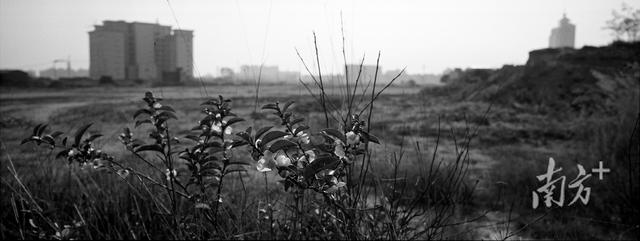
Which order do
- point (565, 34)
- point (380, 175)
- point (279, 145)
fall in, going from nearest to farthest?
1. point (279, 145)
2. point (380, 175)
3. point (565, 34)

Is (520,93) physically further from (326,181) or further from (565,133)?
(326,181)

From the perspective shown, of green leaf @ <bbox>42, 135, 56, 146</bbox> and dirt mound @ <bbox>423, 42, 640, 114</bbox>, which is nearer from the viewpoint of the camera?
green leaf @ <bbox>42, 135, 56, 146</bbox>

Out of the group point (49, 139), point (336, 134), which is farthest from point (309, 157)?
point (49, 139)

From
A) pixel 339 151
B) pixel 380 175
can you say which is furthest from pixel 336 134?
pixel 380 175

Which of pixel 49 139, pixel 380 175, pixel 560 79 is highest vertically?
pixel 560 79

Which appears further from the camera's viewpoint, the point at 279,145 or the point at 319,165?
the point at 279,145

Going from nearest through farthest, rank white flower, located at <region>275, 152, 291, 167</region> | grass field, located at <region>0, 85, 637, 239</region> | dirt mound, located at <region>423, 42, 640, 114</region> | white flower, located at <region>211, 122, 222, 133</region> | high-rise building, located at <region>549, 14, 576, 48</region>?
white flower, located at <region>275, 152, 291, 167</region>, white flower, located at <region>211, 122, 222, 133</region>, grass field, located at <region>0, 85, 637, 239</region>, dirt mound, located at <region>423, 42, 640, 114</region>, high-rise building, located at <region>549, 14, 576, 48</region>

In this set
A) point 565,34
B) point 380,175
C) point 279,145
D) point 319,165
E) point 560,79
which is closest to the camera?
point 319,165

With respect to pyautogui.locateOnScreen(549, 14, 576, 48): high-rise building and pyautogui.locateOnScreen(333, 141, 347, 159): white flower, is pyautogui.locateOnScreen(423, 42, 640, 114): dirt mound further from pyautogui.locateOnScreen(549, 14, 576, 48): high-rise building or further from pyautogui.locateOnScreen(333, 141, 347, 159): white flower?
pyautogui.locateOnScreen(549, 14, 576, 48): high-rise building

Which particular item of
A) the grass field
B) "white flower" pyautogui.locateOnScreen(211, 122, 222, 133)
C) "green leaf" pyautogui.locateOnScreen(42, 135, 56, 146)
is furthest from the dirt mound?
"green leaf" pyautogui.locateOnScreen(42, 135, 56, 146)

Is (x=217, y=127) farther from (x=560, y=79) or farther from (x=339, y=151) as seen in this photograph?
(x=560, y=79)

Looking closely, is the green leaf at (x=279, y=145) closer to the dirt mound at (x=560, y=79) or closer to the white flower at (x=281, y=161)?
the white flower at (x=281, y=161)

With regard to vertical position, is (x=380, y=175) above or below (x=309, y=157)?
below

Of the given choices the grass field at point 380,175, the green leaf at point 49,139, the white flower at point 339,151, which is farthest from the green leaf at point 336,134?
the green leaf at point 49,139
